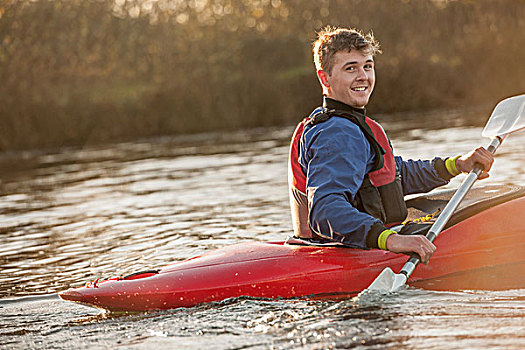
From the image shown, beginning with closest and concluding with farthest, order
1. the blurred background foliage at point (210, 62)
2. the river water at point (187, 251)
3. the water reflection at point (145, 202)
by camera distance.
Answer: the river water at point (187, 251)
the water reflection at point (145, 202)
the blurred background foliage at point (210, 62)

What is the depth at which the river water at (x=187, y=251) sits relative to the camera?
3.43 metres

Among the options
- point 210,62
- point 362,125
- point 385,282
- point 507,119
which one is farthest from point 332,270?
point 210,62

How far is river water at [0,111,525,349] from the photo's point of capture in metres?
3.43

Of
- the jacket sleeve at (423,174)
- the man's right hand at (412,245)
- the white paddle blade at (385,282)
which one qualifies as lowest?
the white paddle blade at (385,282)

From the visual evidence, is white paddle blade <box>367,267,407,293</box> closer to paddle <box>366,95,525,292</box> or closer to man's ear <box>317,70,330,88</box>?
Answer: paddle <box>366,95,525,292</box>

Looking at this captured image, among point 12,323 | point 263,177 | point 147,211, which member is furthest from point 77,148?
point 12,323

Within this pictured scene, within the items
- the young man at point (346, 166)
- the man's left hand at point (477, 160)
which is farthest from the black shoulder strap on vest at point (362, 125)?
the man's left hand at point (477, 160)

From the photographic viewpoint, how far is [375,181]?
12.8 feet

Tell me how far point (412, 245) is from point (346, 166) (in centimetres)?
48

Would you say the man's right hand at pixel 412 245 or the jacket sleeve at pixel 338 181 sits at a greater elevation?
the jacket sleeve at pixel 338 181

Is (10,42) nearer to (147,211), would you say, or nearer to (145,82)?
(145,82)

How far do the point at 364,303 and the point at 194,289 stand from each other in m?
0.86

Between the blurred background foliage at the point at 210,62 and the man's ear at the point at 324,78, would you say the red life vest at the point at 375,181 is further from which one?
the blurred background foliage at the point at 210,62

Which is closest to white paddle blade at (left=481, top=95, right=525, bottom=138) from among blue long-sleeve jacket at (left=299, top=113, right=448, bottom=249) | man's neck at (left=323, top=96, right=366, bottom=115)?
man's neck at (left=323, top=96, right=366, bottom=115)
